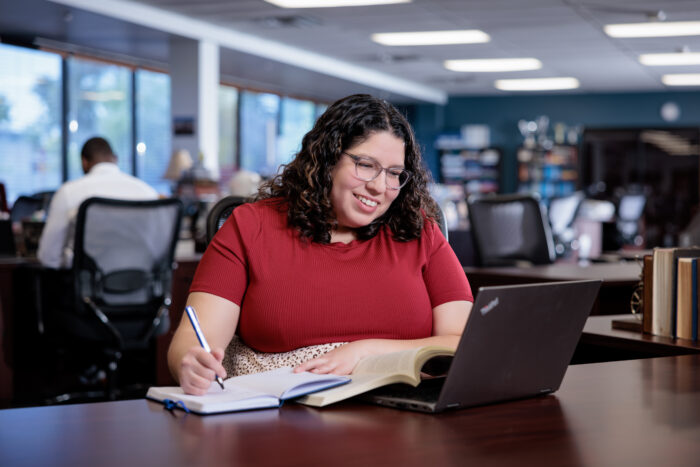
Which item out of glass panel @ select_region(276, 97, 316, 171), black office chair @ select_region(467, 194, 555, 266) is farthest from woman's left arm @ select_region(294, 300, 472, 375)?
glass panel @ select_region(276, 97, 316, 171)

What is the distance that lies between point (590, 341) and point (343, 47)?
808 cm

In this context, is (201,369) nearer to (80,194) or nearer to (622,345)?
(622,345)

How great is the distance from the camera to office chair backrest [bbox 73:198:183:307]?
12.3ft

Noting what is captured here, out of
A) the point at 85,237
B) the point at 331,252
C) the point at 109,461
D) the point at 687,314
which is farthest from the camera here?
the point at 85,237

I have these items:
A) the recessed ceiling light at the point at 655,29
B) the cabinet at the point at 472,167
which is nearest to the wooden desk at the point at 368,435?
the recessed ceiling light at the point at 655,29

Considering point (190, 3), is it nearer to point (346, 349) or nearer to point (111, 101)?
point (111, 101)

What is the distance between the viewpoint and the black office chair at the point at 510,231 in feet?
13.9

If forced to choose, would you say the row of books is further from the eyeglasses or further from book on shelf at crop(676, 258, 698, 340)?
the eyeglasses

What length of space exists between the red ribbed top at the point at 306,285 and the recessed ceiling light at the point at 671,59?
9.10 metres

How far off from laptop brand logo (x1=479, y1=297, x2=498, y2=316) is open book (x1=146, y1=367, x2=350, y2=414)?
0.92 ft

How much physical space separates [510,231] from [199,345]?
10.1 ft

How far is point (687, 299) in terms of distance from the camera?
1.96 meters

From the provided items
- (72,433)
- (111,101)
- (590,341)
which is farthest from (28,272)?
(111,101)

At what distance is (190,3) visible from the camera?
7.46 metres
